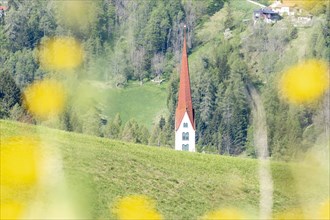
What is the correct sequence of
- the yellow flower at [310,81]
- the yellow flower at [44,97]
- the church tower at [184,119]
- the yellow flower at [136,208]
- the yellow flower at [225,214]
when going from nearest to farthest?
the yellow flower at [136,208] < the yellow flower at [225,214] < the yellow flower at [44,97] < the church tower at [184,119] < the yellow flower at [310,81]

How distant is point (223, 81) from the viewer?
278ft

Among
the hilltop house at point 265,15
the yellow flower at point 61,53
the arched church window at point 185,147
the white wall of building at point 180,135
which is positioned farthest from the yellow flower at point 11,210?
the hilltop house at point 265,15

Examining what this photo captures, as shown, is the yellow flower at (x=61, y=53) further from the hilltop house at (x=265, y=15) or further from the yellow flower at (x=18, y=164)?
the yellow flower at (x=18, y=164)

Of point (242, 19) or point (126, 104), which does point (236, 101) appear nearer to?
point (126, 104)

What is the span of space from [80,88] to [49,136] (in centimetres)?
3802

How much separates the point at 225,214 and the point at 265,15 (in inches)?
2822

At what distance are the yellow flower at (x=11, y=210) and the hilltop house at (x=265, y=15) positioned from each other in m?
73.0

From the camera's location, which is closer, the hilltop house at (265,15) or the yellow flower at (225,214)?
the yellow flower at (225,214)

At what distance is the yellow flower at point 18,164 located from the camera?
23.8 metres

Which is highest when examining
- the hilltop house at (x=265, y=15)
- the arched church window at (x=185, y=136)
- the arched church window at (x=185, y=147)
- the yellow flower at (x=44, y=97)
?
the hilltop house at (x=265, y=15)

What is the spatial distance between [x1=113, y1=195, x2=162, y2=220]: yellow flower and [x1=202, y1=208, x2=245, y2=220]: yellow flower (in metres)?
1.18

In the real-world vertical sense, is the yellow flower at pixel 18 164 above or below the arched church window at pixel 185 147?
below

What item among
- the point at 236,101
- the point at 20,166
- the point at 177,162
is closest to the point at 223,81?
the point at 236,101

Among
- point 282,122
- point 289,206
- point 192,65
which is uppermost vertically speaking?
point 192,65
